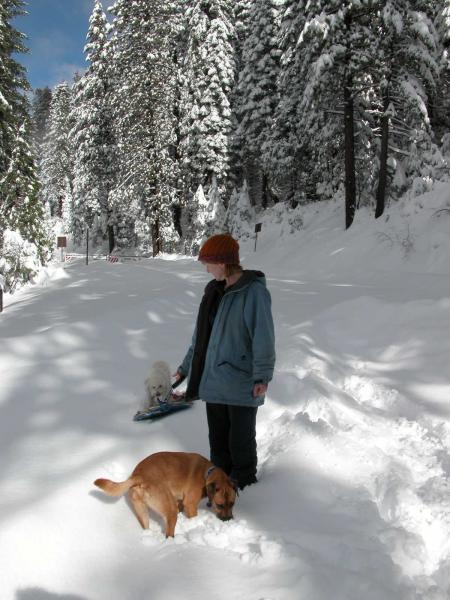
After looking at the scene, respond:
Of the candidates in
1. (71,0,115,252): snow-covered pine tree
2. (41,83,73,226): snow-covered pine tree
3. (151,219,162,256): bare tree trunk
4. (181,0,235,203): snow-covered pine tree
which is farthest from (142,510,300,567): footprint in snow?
(41,83,73,226): snow-covered pine tree

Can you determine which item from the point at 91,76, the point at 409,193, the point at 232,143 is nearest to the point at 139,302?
the point at 409,193

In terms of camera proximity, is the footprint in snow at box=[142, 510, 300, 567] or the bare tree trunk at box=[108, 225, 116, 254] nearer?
the footprint in snow at box=[142, 510, 300, 567]

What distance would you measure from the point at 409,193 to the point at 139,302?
12.4m

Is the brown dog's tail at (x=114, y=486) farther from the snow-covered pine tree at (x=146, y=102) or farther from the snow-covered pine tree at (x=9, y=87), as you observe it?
the snow-covered pine tree at (x=146, y=102)

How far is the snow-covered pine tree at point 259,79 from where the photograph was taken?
28078 mm

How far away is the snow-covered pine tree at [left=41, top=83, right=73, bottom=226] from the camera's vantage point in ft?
169

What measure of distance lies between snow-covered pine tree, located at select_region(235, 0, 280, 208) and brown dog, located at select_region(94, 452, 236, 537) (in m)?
26.2

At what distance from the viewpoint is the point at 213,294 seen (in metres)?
3.39

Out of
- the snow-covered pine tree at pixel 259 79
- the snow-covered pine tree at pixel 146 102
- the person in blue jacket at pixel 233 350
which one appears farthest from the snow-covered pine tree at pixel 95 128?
the person in blue jacket at pixel 233 350

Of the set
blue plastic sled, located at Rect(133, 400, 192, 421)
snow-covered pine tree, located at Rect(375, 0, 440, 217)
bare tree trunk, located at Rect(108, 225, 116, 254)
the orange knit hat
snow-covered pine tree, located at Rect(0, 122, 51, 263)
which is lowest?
blue plastic sled, located at Rect(133, 400, 192, 421)

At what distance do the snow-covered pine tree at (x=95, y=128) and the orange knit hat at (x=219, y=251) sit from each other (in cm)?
3077

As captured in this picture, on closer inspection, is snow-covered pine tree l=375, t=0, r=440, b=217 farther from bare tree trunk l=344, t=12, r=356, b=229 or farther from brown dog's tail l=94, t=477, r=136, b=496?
brown dog's tail l=94, t=477, r=136, b=496

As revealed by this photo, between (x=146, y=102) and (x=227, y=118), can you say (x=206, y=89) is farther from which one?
(x=146, y=102)

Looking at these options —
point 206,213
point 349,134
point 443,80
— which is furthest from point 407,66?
point 206,213
